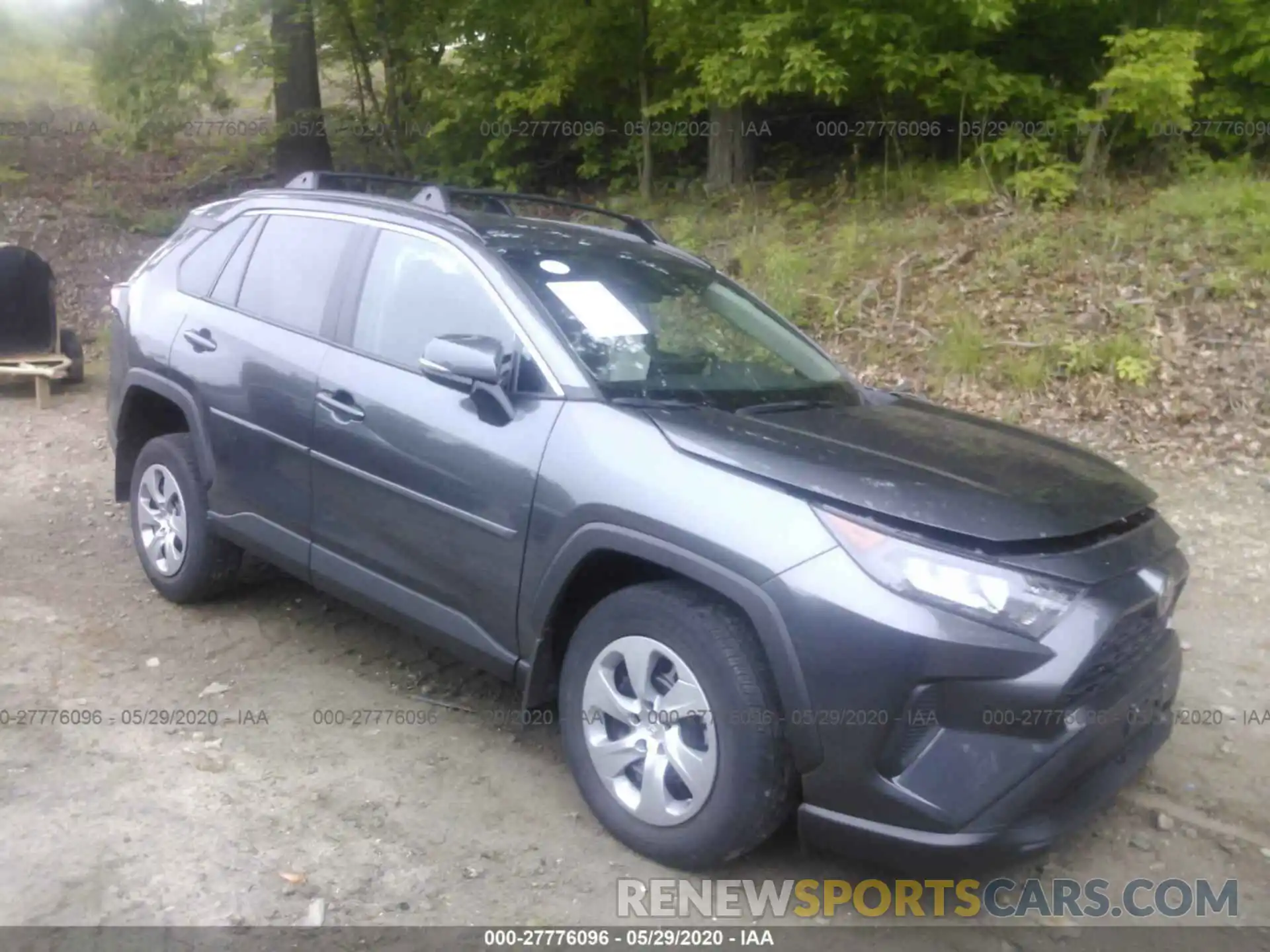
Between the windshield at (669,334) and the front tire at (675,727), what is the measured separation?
76cm

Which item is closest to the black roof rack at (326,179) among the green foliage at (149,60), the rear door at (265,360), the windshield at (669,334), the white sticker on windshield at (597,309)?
the rear door at (265,360)

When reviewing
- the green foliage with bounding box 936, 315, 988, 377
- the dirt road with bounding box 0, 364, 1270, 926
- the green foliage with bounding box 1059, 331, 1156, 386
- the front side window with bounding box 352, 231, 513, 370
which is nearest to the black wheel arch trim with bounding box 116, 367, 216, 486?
the dirt road with bounding box 0, 364, 1270, 926

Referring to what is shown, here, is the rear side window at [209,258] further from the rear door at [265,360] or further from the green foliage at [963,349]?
the green foliage at [963,349]

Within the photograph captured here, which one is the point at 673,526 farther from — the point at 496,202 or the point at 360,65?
the point at 360,65

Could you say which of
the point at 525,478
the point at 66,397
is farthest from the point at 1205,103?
the point at 66,397

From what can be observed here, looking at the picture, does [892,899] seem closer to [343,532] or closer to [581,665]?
[581,665]

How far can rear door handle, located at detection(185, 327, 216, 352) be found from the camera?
4.87 metres

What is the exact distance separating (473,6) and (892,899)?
10553 mm

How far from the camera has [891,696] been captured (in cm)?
287

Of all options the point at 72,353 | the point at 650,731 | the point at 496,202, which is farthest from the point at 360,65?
the point at 650,731

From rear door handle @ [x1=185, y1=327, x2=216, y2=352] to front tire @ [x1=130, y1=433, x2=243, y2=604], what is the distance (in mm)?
429

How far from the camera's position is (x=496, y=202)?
497cm

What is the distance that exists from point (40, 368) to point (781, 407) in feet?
24.3

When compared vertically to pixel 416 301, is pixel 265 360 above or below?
below
